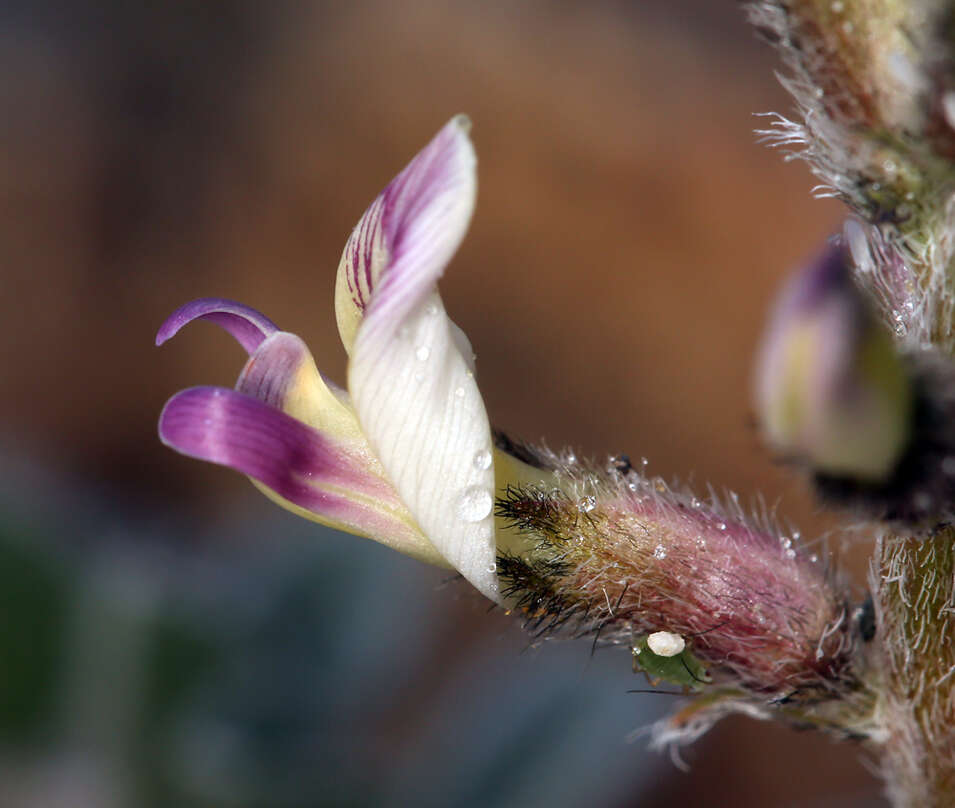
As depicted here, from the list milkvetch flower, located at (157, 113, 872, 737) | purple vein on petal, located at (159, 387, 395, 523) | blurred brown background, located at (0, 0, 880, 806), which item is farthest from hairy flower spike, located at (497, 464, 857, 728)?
blurred brown background, located at (0, 0, 880, 806)

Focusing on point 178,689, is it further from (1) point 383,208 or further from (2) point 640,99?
(2) point 640,99

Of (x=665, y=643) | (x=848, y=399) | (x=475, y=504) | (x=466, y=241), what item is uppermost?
(x=848, y=399)

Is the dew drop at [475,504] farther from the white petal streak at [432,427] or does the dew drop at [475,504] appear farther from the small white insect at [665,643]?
the small white insect at [665,643]

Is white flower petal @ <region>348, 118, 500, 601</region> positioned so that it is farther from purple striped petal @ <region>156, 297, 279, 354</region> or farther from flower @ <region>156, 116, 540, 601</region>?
purple striped petal @ <region>156, 297, 279, 354</region>

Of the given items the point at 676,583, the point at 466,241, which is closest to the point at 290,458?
the point at 676,583

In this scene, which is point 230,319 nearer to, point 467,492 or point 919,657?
point 467,492
